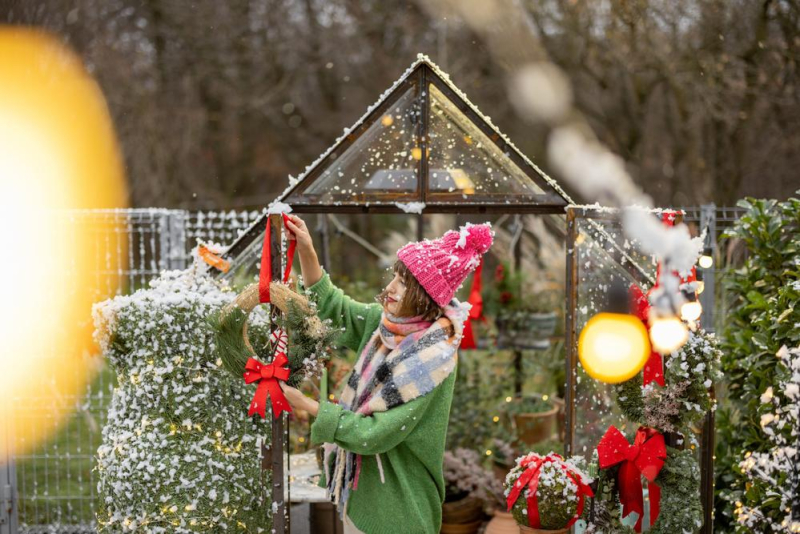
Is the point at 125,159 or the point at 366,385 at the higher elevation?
the point at 125,159

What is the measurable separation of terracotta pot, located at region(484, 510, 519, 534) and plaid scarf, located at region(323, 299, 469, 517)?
1703 millimetres

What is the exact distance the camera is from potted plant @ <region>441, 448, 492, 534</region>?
4840 millimetres

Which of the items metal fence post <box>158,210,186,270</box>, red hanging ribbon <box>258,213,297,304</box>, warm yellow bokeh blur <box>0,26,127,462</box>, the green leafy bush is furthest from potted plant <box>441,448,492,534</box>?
metal fence post <box>158,210,186,270</box>

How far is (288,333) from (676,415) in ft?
5.38

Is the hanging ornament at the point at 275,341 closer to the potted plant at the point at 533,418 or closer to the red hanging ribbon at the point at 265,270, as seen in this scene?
the red hanging ribbon at the point at 265,270

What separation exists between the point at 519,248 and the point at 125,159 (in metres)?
8.81

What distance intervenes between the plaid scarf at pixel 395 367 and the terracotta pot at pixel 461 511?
172 cm

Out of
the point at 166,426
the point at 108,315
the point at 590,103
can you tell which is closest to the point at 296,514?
the point at 166,426

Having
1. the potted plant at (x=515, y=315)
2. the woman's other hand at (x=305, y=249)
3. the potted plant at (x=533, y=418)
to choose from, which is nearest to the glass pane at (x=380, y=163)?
the woman's other hand at (x=305, y=249)

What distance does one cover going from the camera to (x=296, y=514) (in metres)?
4.63

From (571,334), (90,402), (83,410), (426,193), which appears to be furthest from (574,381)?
(83,410)

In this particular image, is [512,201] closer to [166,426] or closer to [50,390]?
[166,426]

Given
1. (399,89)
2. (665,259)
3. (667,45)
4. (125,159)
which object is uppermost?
(667,45)

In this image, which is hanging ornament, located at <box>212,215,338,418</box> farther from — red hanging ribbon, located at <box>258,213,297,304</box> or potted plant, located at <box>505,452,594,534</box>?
potted plant, located at <box>505,452,594,534</box>
